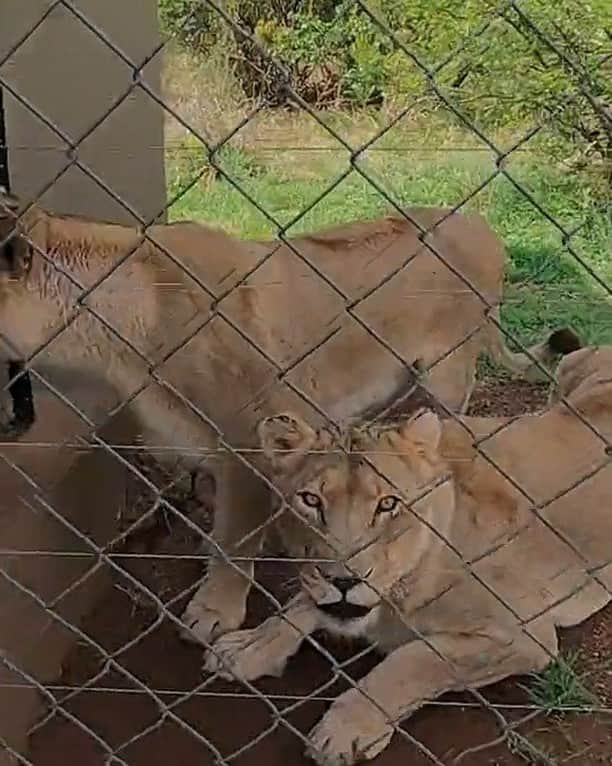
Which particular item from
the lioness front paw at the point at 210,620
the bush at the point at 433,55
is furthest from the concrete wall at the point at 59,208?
the bush at the point at 433,55

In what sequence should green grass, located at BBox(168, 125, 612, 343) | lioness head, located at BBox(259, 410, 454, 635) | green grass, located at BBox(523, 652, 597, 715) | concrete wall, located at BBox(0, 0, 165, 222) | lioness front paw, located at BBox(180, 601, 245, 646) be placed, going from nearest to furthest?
lioness head, located at BBox(259, 410, 454, 635) → green grass, located at BBox(523, 652, 597, 715) → lioness front paw, located at BBox(180, 601, 245, 646) → concrete wall, located at BBox(0, 0, 165, 222) → green grass, located at BBox(168, 125, 612, 343)

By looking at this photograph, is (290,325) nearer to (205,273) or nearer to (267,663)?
(205,273)

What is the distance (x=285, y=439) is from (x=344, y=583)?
205mm

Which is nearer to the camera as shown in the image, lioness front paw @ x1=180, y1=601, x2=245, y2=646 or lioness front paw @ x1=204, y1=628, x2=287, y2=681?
lioness front paw @ x1=204, y1=628, x2=287, y2=681

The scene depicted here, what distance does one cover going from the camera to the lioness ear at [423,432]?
1.83 m

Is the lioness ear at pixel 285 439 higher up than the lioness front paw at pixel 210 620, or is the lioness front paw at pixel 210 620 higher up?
the lioness ear at pixel 285 439

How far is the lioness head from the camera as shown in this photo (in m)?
1.73

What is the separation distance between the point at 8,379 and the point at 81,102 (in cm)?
64

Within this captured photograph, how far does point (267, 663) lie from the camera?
6.35 ft

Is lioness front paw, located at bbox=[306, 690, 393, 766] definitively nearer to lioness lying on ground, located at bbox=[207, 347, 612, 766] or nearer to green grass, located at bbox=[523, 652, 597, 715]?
lioness lying on ground, located at bbox=[207, 347, 612, 766]

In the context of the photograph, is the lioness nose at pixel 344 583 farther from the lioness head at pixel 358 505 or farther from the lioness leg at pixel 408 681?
the lioness leg at pixel 408 681

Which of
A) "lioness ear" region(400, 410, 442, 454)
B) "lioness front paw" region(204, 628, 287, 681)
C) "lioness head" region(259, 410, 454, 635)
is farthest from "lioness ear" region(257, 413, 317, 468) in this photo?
"lioness front paw" region(204, 628, 287, 681)

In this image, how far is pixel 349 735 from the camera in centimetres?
176

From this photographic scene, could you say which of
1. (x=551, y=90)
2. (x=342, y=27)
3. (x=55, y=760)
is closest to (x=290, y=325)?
(x=55, y=760)
